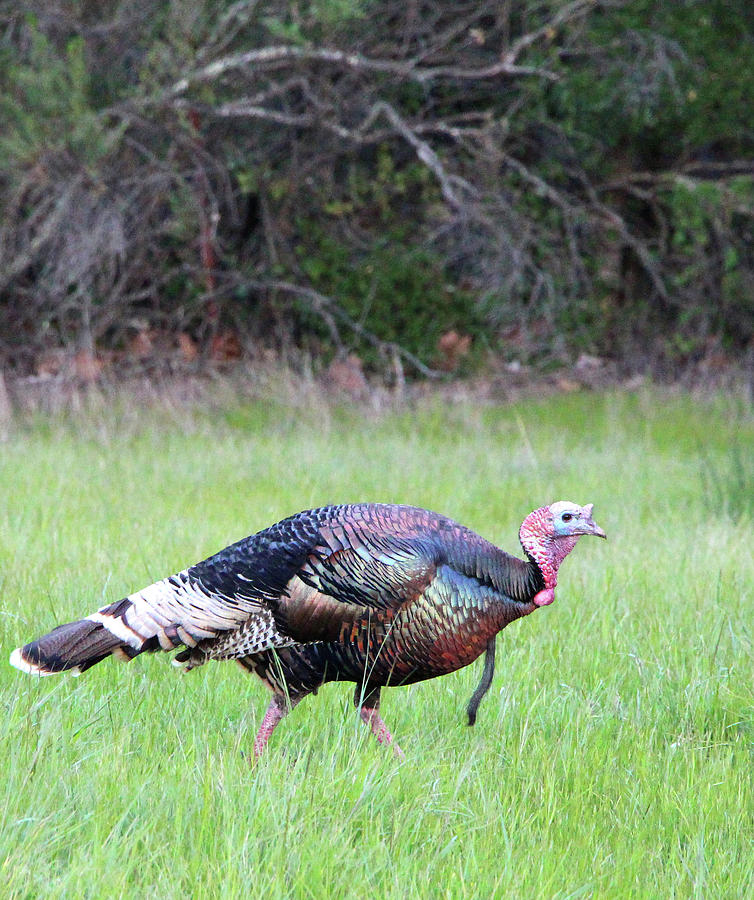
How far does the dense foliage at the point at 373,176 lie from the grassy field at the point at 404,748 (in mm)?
4402

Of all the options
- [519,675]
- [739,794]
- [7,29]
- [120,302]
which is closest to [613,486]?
[519,675]

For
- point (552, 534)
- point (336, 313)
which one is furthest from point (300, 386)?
point (552, 534)

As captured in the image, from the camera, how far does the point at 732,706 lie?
378 cm

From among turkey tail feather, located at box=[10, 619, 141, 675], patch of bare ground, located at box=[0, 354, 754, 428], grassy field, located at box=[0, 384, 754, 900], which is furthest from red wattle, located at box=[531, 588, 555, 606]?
patch of bare ground, located at box=[0, 354, 754, 428]

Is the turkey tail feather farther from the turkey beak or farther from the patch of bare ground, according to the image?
the patch of bare ground

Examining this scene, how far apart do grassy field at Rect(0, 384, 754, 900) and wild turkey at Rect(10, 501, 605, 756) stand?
0.22m

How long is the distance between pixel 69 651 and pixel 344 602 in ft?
2.36

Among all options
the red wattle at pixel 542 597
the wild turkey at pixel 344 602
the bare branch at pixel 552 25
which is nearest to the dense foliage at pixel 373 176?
the bare branch at pixel 552 25

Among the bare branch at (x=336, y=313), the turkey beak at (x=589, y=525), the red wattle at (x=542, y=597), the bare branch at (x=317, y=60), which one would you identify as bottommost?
the bare branch at (x=336, y=313)

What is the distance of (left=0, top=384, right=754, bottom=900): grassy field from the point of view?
2600 mm

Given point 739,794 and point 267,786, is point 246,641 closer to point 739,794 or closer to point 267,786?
point 267,786

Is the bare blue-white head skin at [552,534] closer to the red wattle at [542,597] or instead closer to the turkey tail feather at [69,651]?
the red wattle at [542,597]

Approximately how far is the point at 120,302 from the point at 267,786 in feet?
29.6

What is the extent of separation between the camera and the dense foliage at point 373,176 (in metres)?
9.95
